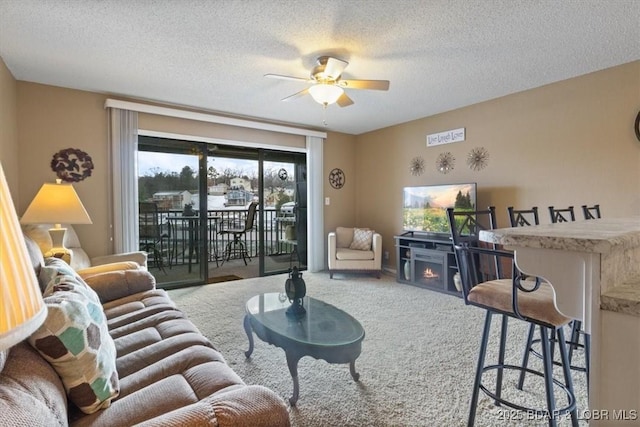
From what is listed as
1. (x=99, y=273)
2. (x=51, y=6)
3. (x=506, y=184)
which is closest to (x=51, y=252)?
(x=99, y=273)

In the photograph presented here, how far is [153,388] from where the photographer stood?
1.13 metres

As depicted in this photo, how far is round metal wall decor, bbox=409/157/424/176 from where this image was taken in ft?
15.4

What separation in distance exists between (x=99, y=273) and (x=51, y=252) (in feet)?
1.68

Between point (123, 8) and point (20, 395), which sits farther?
point (123, 8)

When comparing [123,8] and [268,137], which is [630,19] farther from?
[268,137]

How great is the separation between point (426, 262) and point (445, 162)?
137 centimetres

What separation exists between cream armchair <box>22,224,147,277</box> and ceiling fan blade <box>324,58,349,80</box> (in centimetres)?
223

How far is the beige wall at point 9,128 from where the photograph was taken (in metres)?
2.76

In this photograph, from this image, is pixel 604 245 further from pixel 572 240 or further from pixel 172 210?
pixel 172 210

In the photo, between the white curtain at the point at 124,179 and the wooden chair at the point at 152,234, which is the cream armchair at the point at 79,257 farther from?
the wooden chair at the point at 152,234

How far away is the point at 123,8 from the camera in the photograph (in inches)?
80.7

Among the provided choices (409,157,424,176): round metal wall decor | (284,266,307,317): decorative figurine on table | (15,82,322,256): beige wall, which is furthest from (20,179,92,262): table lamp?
(409,157,424,176): round metal wall decor

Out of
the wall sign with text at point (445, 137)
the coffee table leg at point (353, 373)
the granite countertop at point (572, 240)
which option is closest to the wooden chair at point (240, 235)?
the wall sign with text at point (445, 137)

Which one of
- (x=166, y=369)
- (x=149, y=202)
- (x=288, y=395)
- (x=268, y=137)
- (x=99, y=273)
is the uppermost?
(x=268, y=137)
